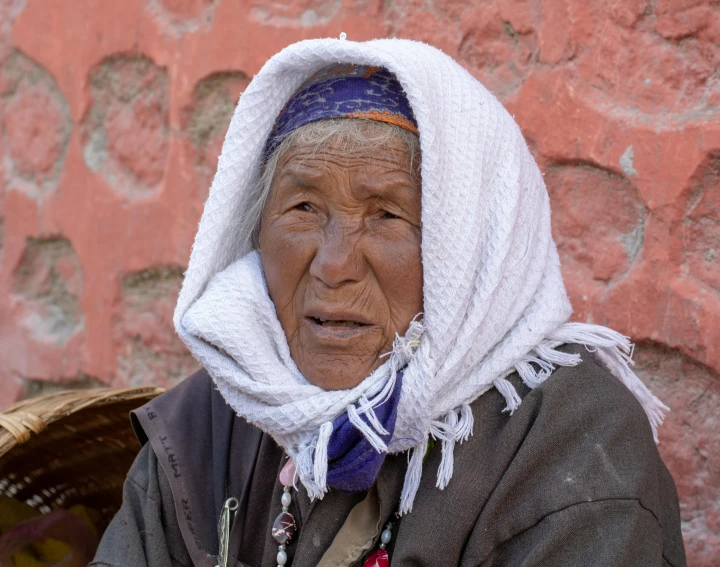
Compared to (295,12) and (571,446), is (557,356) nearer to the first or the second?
(571,446)

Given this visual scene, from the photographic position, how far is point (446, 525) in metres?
1.62

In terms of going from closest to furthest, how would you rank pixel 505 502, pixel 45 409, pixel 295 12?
pixel 505 502 < pixel 45 409 < pixel 295 12

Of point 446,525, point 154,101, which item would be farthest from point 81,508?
point 446,525

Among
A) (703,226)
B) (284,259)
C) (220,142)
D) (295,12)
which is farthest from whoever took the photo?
(220,142)

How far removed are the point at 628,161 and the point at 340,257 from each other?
0.85 meters

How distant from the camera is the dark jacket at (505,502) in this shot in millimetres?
1521

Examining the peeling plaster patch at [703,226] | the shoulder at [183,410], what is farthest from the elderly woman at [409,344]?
the peeling plaster patch at [703,226]

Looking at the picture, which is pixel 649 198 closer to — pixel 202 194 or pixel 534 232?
pixel 534 232

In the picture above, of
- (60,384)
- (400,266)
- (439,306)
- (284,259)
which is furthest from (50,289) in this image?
(439,306)

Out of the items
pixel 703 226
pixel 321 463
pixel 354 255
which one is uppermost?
pixel 354 255

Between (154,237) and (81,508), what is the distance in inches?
36.3

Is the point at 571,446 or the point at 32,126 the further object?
the point at 32,126

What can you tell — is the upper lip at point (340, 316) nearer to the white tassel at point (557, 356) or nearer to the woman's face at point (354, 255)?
the woman's face at point (354, 255)

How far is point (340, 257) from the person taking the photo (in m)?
1.68
